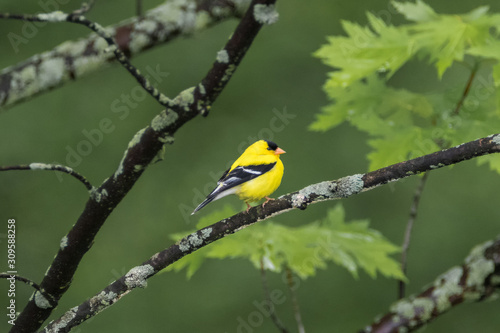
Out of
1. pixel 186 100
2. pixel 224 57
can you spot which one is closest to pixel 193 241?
pixel 186 100

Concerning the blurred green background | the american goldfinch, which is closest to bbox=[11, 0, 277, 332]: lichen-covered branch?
the american goldfinch

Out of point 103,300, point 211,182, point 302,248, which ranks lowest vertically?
point 211,182

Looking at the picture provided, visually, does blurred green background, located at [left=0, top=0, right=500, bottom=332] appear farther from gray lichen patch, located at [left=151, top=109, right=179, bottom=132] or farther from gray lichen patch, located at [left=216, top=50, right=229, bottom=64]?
gray lichen patch, located at [left=216, top=50, right=229, bottom=64]

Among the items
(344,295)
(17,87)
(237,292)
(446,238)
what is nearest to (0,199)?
(237,292)

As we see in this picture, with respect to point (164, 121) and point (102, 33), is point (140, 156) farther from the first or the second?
point (102, 33)

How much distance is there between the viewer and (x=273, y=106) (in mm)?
5004

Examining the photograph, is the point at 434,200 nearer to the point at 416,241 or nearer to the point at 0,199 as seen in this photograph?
the point at 416,241

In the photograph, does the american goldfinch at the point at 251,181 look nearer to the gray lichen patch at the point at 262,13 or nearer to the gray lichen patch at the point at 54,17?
the gray lichen patch at the point at 262,13

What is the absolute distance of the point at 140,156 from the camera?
1.79 m

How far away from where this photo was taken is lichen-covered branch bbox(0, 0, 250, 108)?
2.87m

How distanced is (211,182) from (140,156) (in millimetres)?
2557

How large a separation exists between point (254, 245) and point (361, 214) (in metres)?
2.37

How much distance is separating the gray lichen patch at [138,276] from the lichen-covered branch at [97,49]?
147 cm

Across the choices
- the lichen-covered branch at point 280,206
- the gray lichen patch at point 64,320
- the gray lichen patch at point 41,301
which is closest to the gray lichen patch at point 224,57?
the lichen-covered branch at point 280,206
